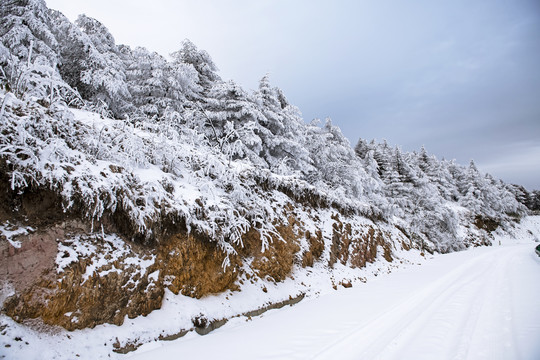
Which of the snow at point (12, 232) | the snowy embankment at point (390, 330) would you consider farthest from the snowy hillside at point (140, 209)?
the snowy embankment at point (390, 330)

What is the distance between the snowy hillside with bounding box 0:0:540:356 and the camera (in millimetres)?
3646

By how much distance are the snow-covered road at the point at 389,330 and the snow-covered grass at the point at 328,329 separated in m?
0.02

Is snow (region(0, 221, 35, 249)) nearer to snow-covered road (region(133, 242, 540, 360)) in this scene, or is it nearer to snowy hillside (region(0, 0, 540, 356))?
snowy hillside (region(0, 0, 540, 356))

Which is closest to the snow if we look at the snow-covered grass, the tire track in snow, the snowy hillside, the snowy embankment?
the snowy hillside

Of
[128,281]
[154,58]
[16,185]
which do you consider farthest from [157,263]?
[154,58]

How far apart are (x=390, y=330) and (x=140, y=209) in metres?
5.49

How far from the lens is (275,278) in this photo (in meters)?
7.27

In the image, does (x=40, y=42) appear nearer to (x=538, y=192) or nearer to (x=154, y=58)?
(x=154, y=58)

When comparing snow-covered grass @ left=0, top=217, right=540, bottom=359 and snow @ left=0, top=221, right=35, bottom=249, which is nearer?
snow @ left=0, top=221, right=35, bottom=249

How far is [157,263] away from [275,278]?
12.2 ft

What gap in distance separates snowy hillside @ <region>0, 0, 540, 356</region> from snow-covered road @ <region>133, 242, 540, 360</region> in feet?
2.43

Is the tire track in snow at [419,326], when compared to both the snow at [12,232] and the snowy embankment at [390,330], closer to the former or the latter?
the snowy embankment at [390,330]

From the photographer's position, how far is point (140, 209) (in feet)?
15.9

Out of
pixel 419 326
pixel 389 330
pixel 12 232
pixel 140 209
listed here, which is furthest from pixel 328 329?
pixel 12 232
